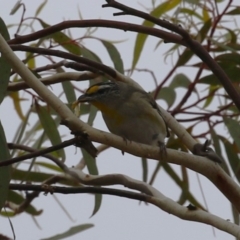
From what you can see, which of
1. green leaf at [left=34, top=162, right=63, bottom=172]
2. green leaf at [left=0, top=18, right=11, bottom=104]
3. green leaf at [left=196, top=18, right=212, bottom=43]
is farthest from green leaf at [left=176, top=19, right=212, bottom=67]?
green leaf at [left=0, top=18, right=11, bottom=104]

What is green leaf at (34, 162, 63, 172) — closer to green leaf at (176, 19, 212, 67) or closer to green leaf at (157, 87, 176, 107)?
green leaf at (157, 87, 176, 107)

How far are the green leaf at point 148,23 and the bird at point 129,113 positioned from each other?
10.1 inches

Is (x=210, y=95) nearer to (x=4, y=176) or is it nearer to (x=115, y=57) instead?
(x=115, y=57)

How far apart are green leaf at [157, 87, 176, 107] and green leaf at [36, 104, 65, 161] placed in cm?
46

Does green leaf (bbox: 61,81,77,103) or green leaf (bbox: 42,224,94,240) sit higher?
green leaf (bbox: 61,81,77,103)

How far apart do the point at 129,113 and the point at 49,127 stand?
0.69ft

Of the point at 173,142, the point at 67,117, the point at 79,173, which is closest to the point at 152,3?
the point at 173,142

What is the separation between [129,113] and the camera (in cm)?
185

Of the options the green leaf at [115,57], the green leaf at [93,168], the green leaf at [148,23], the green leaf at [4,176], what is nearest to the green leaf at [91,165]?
the green leaf at [93,168]

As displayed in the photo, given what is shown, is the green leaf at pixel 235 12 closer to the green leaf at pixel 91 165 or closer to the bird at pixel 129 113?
the bird at pixel 129 113

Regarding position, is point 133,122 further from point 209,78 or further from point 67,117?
point 67,117

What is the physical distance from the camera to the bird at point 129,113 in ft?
5.84

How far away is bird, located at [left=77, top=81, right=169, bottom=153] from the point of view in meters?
1.78

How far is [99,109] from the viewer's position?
6.17 ft
